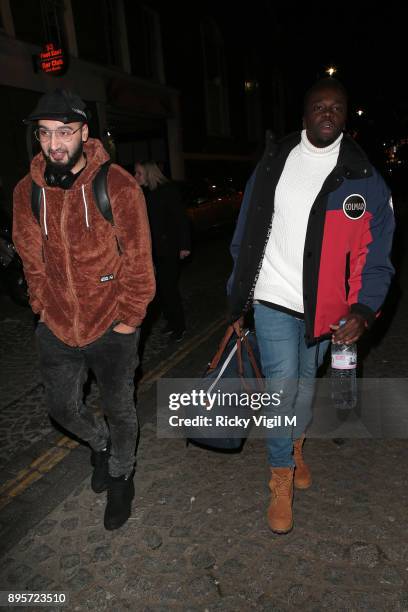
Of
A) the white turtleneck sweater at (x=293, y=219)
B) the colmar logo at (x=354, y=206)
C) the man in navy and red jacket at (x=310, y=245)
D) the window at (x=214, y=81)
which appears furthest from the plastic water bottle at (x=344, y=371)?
Answer: the window at (x=214, y=81)

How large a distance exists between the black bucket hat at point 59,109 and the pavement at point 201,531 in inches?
85.0

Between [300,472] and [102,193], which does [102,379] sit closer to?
[102,193]

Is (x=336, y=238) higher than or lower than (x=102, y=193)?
lower

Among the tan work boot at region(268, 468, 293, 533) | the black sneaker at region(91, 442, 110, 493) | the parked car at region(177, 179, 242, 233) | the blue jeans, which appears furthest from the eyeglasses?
the parked car at region(177, 179, 242, 233)

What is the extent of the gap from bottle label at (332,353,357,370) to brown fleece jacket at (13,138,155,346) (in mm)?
1007

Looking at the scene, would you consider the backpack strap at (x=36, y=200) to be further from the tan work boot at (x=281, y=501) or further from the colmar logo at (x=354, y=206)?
the tan work boot at (x=281, y=501)

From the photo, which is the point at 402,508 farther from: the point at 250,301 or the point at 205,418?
the point at 250,301

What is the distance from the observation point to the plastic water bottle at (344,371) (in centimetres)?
251

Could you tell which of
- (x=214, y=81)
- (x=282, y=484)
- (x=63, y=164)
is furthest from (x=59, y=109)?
(x=214, y=81)

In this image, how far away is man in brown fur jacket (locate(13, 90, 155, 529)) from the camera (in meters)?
2.35

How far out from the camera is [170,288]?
5816 millimetres

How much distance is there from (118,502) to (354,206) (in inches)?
80.1

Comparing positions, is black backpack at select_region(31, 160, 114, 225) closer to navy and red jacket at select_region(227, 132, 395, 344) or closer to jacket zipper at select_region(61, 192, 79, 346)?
jacket zipper at select_region(61, 192, 79, 346)

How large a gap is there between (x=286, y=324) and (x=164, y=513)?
1.31 meters
